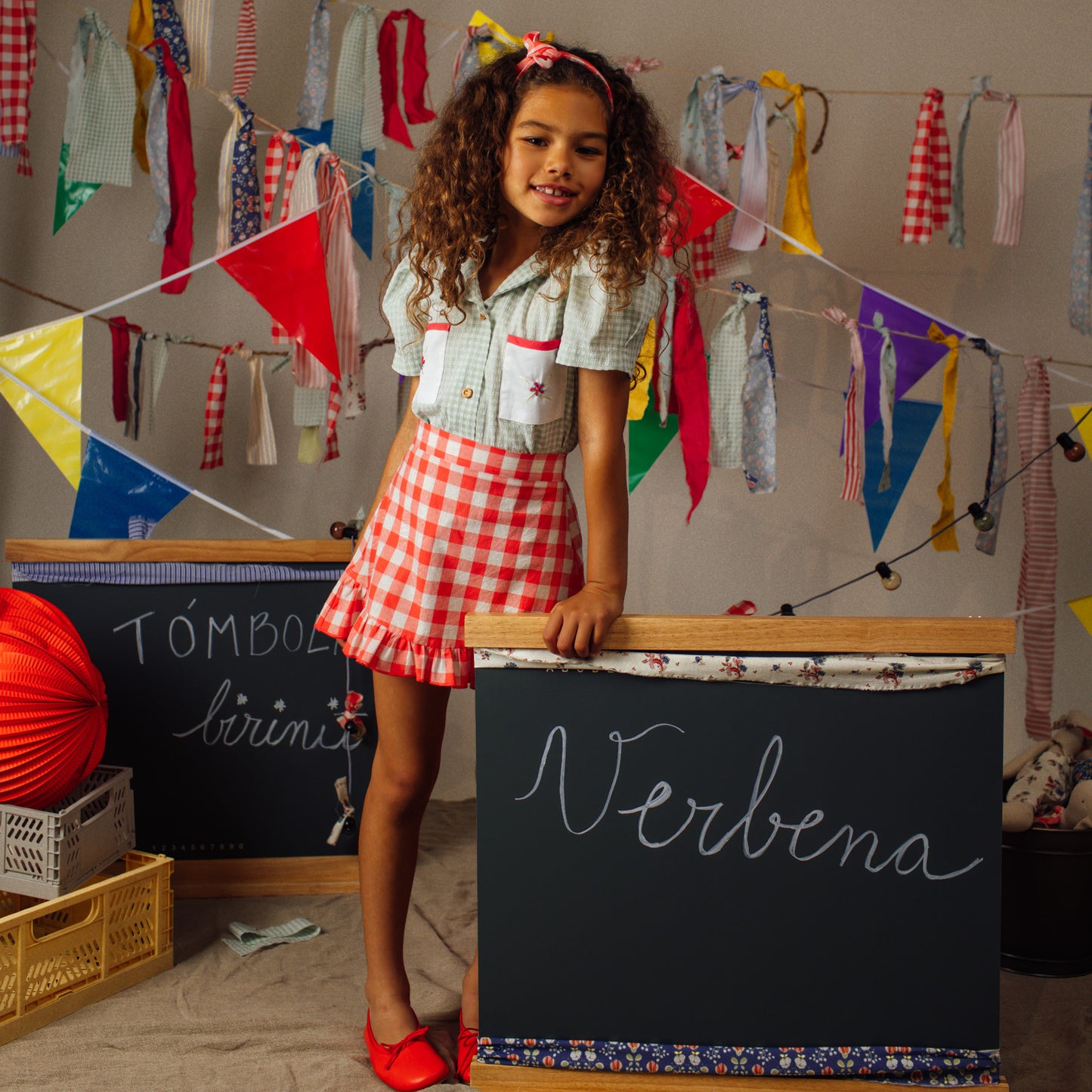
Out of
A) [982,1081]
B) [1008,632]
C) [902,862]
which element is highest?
[1008,632]

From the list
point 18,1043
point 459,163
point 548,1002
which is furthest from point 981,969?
point 18,1043

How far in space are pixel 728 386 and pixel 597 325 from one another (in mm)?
897

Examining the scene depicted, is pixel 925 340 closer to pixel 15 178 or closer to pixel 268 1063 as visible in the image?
pixel 268 1063

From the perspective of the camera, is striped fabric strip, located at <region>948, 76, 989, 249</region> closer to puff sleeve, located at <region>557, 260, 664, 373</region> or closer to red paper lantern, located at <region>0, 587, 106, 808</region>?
puff sleeve, located at <region>557, 260, 664, 373</region>

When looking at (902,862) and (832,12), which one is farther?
(832,12)

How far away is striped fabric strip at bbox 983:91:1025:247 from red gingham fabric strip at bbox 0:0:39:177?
6.07 ft

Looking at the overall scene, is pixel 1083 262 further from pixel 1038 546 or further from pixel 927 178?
pixel 1038 546

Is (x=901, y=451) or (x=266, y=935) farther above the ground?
(x=901, y=451)

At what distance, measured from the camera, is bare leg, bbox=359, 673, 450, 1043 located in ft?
4.28

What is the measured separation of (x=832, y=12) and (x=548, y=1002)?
2.33 meters

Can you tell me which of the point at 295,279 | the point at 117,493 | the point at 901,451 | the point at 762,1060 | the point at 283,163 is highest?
the point at 283,163

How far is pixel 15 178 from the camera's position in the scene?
2.34 meters

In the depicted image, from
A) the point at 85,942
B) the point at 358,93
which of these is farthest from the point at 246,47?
the point at 85,942

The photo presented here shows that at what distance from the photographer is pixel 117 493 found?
5.69ft
